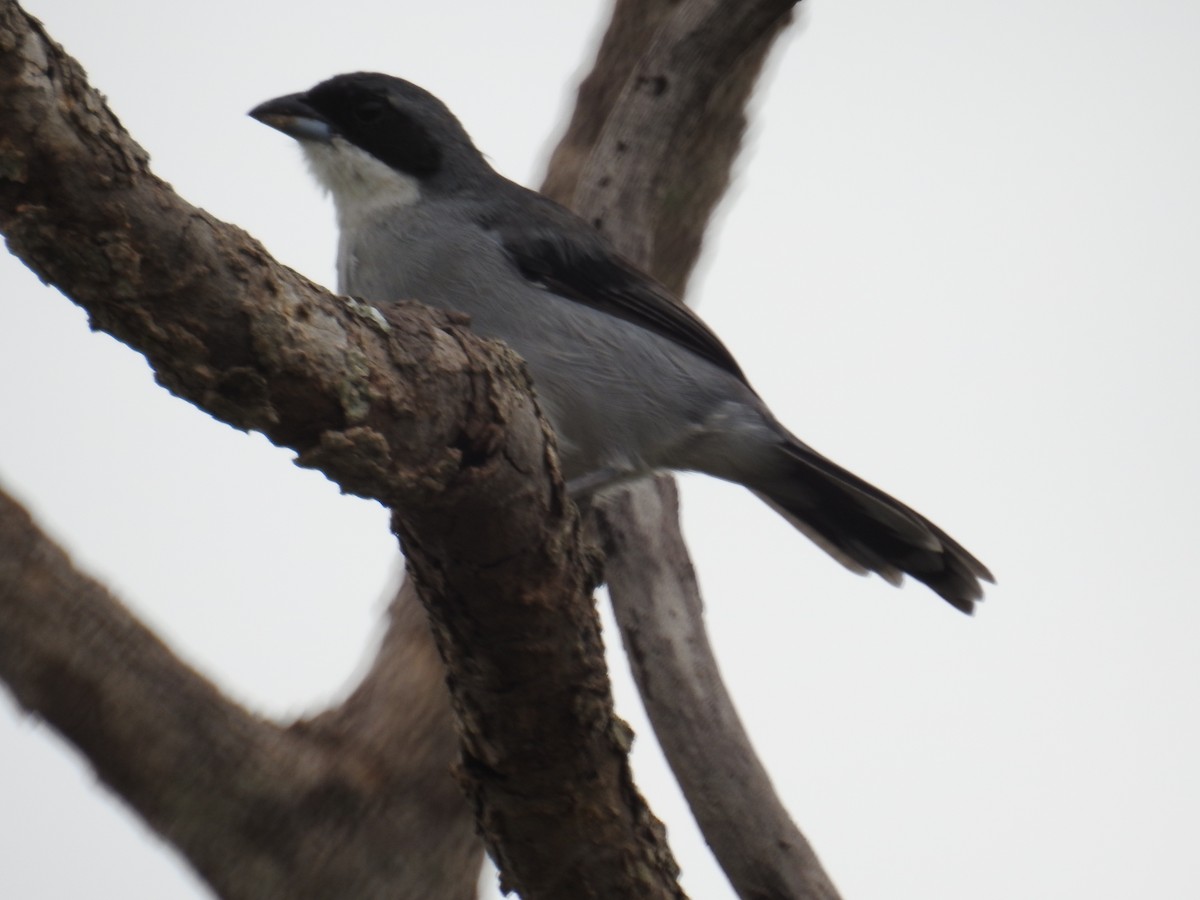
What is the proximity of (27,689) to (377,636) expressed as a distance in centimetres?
154

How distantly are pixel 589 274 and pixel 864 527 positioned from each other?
1.46 metres

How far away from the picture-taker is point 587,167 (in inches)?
251

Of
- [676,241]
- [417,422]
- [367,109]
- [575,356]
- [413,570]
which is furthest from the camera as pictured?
[676,241]

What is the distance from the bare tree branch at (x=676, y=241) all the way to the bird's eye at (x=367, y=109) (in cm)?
107

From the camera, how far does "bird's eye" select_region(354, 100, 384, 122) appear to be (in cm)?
564

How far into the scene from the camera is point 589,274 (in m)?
5.25

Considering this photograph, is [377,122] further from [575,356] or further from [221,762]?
[221,762]

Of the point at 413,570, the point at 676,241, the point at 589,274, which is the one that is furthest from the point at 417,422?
the point at 676,241

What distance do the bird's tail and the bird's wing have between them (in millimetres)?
453

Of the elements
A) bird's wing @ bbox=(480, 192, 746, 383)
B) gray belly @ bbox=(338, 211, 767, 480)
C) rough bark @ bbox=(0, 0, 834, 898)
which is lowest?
rough bark @ bbox=(0, 0, 834, 898)

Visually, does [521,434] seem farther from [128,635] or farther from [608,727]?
[128,635]

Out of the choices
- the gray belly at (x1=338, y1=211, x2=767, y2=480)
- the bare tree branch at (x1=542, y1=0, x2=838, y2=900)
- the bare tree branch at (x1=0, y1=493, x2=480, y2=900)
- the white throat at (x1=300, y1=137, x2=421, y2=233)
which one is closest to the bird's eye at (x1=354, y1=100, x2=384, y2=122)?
the white throat at (x1=300, y1=137, x2=421, y2=233)

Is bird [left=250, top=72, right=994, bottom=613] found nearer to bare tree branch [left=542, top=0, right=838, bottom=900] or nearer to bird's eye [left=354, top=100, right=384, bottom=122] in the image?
Result: bird's eye [left=354, top=100, right=384, bottom=122]

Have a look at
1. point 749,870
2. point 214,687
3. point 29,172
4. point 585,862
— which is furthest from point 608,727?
point 214,687
